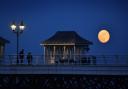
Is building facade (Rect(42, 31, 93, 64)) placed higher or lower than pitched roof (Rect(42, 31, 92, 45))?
lower

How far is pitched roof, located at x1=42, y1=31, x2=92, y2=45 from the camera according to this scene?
40.8m

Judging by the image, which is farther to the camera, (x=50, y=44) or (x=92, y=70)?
(x=50, y=44)

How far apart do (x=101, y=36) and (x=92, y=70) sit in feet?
23.1

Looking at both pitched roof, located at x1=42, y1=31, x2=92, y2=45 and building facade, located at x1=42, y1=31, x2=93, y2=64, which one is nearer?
building facade, located at x1=42, y1=31, x2=93, y2=64

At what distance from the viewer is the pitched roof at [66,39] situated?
40750mm

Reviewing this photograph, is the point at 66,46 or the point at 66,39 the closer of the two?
the point at 66,46

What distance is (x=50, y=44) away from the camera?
41.2 metres

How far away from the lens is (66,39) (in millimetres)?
41719

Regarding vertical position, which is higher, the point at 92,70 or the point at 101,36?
the point at 101,36

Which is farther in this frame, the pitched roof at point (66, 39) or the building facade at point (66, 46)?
the pitched roof at point (66, 39)

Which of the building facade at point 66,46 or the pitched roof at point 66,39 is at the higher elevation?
the pitched roof at point 66,39
